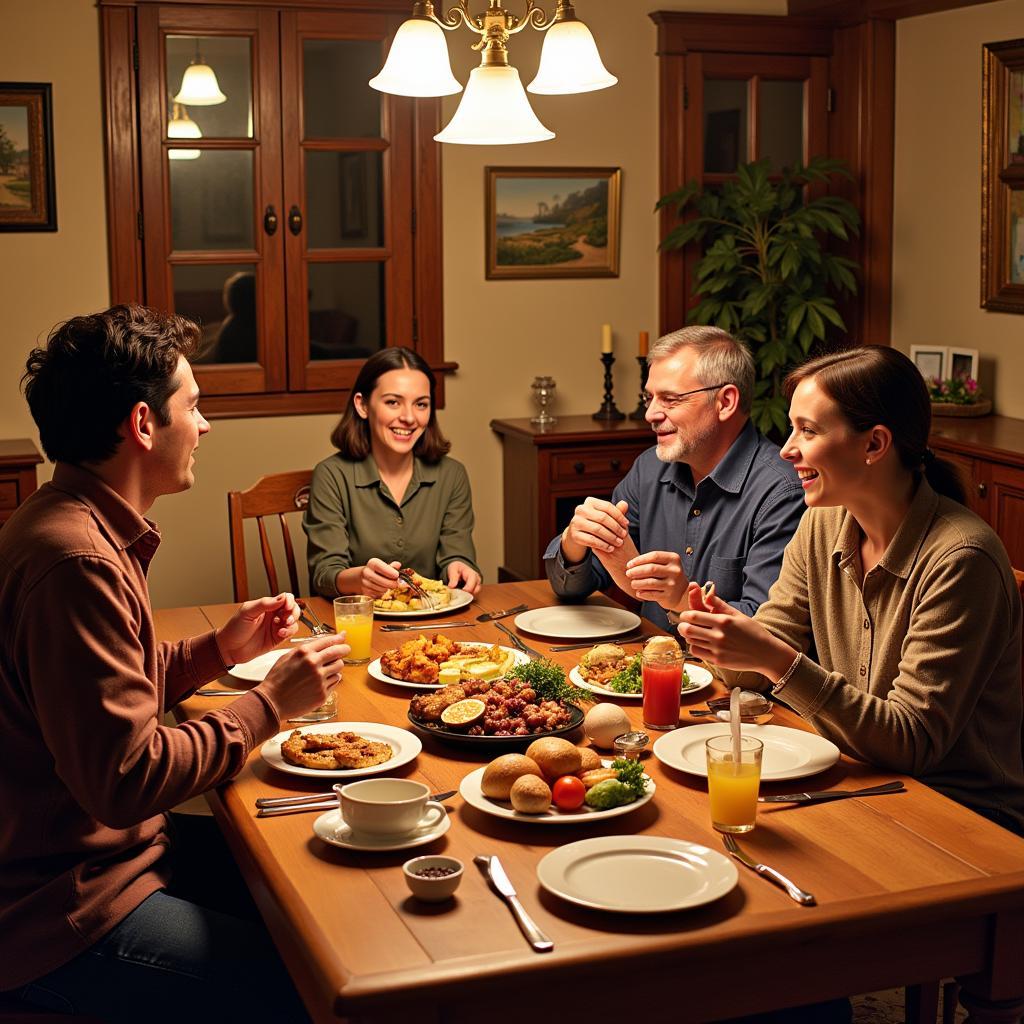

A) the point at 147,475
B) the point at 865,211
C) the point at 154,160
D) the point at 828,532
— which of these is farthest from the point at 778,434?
the point at 147,475

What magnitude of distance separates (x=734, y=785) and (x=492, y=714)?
461 millimetres

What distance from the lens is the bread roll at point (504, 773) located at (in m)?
1.82

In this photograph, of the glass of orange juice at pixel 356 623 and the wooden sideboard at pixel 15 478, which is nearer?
the glass of orange juice at pixel 356 623

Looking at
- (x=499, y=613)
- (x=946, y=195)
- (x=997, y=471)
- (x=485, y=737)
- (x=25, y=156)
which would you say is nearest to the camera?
(x=485, y=737)

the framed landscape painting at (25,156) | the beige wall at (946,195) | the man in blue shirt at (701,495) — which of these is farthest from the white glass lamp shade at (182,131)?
the beige wall at (946,195)

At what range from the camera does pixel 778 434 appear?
5.24m

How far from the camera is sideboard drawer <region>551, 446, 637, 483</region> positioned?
4.94 meters

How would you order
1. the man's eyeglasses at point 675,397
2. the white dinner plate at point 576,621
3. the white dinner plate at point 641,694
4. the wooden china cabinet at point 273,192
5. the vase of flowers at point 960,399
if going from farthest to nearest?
the vase of flowers at point 960,399
the wooden china cabinet at point 273,192
the man's eyeglasses at point 675,397
the white dinner plate at point 576,621
the white dinner plate at point 641,694

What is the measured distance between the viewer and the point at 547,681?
2.18m

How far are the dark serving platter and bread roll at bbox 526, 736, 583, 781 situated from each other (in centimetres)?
17

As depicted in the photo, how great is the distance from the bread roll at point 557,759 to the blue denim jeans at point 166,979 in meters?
0.45

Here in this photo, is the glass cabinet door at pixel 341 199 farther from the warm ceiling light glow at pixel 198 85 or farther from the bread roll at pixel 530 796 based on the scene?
the bread roll at pixel 530 796

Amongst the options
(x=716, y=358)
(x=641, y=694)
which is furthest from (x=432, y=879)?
(x=716, y=358)

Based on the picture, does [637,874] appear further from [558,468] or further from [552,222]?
[552,222]
